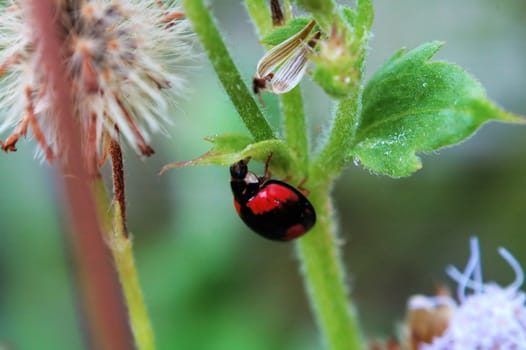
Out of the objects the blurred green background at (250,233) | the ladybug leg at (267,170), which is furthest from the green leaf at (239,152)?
the blurred green background at (250,233)

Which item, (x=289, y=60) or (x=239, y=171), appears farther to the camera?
(x=239, y=171)

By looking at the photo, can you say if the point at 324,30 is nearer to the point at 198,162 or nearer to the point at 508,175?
the point at 198,162

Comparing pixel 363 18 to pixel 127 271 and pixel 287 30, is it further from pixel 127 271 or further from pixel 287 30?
pixel 127 271

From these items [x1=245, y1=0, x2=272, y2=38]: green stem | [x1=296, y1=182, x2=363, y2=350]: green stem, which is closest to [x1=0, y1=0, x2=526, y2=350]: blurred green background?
[x1=296, y1=182, x2=363, y2=350]: green stem

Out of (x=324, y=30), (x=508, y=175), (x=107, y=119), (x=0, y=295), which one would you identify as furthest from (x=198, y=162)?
(x=508, y=175)

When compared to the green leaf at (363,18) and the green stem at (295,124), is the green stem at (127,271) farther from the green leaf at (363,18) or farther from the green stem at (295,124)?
the green leaf at (363,18)

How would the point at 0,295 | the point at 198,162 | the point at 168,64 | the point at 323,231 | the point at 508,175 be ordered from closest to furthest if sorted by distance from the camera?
the point at 198,162 → the point at 168,64 → the point at 323,231 → the point at 0,295 → the point at 508,175

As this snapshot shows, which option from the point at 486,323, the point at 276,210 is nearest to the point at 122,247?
the point at 276,210
